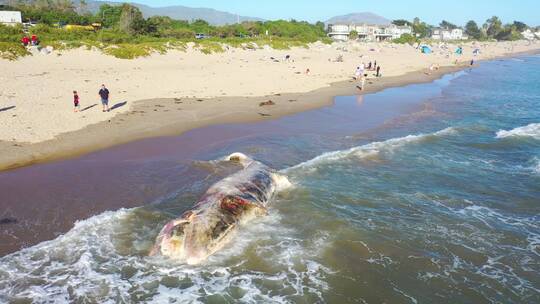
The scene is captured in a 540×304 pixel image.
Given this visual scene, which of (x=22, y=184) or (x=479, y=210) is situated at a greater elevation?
(x=22, y=184)

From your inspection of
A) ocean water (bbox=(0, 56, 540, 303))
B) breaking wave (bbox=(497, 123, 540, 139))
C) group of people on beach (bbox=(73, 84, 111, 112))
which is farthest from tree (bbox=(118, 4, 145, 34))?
breaking wave (bbox=(497, 123, 540, 139))

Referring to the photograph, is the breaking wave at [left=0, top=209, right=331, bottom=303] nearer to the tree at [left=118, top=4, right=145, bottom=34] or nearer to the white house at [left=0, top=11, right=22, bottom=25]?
the tree at [left=118, top=4, right=145, bottom=34]

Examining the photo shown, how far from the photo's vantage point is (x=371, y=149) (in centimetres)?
1838

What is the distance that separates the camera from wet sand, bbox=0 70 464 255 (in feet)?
37.6

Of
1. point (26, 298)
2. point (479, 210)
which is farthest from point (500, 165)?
point (26, 298)

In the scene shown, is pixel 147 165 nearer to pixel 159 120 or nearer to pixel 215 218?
pixel 215 218

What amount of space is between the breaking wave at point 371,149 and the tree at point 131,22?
162 ft

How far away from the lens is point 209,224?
31.8ft

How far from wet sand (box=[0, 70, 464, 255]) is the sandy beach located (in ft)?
0.87

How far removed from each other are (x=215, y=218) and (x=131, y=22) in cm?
5681

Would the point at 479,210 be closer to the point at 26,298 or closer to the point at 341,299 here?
the point at 341,299

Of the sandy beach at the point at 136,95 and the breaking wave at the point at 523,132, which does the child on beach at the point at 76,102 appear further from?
the breaking wave at the point at 523,132

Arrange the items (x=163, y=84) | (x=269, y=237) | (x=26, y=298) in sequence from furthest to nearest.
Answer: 1. (x=163, y=84)
2. (x=269, y=237)
3. (x=26, y=298)

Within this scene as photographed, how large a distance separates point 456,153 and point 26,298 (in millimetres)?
17509
